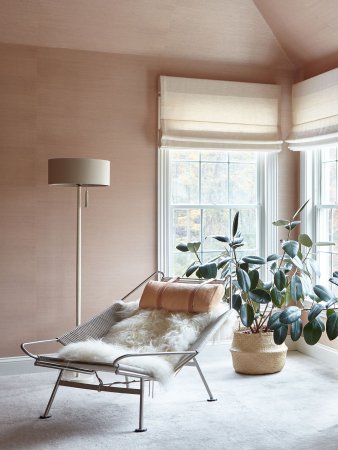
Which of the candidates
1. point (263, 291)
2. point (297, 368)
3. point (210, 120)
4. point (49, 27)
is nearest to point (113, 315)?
point (263, 291)

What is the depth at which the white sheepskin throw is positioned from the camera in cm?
380

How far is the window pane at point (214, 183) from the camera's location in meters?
5.79

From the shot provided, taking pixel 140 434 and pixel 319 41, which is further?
pixel 319 41

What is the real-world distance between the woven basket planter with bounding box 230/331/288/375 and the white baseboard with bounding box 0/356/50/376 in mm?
1671

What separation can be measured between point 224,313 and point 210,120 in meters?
2.03

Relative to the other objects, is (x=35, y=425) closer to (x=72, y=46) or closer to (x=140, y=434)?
(x=140, y=434)

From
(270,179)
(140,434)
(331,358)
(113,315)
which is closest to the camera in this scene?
(140,434)

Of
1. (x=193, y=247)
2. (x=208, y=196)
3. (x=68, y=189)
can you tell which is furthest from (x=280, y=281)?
(x=68, y=189)

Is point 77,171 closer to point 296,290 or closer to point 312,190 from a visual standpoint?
point 296,290

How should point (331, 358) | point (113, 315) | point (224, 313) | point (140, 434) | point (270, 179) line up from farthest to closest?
point (270, 179)
point (331, 358)
point (113, 315)
point (224, 313)
point (140, 434)

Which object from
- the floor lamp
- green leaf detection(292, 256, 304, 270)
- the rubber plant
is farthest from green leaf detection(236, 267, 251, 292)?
the floor lamp

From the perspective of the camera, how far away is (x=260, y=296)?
4.98 metres

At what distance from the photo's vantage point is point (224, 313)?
4.37m

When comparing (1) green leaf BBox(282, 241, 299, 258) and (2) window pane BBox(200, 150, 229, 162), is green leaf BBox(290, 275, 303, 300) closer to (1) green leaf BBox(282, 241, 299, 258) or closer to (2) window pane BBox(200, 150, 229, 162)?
(1) green leaf BBox(282, 241, 299, 258)
